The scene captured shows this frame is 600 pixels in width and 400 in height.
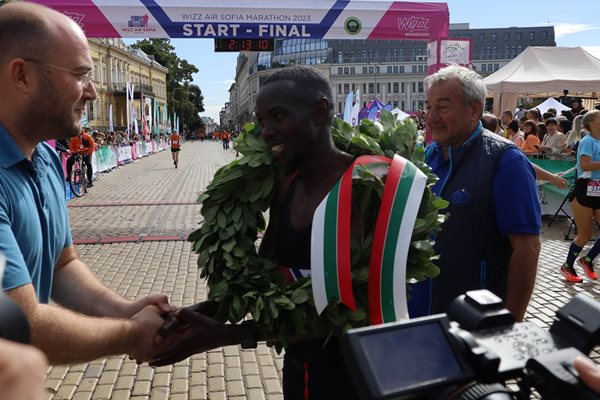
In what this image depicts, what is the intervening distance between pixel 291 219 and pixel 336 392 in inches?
25.9

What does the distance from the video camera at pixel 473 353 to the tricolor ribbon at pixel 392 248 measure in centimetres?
90

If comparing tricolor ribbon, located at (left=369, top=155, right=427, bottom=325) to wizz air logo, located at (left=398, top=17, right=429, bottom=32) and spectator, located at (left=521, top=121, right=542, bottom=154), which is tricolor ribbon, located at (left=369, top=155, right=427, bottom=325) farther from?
spectator, located at (left=521, top=121, right=542, bottom=154)

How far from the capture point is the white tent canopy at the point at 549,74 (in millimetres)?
15109

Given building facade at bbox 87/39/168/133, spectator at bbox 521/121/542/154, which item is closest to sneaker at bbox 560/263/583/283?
spectator at bbox 521/121/542/154

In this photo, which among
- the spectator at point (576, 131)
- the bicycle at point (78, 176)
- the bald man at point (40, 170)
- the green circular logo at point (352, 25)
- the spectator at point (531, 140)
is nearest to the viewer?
the bald man at point (40, 170)

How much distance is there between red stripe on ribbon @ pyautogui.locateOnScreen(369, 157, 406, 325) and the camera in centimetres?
188

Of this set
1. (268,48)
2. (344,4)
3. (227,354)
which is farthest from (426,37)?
(227,354)

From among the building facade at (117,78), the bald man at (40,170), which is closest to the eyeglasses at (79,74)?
the bald man at (40,170)

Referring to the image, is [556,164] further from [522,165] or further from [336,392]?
[336,392]

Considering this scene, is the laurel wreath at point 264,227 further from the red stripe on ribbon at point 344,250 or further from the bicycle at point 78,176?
the bicycle at point 78,176

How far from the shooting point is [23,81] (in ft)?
5.92

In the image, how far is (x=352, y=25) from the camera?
1055cm

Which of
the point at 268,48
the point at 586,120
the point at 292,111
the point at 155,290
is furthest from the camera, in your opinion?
the point at 268,48

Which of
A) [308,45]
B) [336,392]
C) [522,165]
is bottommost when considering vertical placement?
[336,392]
